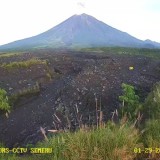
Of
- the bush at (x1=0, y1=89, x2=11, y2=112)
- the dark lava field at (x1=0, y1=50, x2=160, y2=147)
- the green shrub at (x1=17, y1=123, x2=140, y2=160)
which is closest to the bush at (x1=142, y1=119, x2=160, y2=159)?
the green shrub at (x1=17, y1=123, x2=140, y2=160)

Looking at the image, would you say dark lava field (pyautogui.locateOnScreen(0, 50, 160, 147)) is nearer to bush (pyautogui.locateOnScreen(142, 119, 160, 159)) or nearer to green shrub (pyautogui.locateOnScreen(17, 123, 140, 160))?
bush (pyautogui.locateOnScreen(142, 119, 160, 159))

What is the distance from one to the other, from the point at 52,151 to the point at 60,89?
10.8m

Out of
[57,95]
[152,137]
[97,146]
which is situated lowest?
[57,95]

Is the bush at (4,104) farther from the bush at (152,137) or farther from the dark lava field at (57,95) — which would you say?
the bush at (152,137)

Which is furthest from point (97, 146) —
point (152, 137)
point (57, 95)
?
point (57, 95)

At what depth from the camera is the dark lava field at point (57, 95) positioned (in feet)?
40.8

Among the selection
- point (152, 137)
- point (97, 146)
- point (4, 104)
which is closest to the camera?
point (97, 146)

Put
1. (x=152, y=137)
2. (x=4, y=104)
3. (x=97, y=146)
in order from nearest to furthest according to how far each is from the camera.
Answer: (x=97, y=146) → (x=152, y=137) → (x=4, y=104)

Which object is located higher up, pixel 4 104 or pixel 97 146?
pixel 97 146

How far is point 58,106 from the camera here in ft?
47.3

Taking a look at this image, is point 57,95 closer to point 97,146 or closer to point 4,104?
point 4,104

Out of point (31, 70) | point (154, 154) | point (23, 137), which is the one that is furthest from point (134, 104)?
point (31, 70)

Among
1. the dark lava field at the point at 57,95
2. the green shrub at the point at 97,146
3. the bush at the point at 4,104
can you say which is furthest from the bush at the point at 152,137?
the bush at the point at 4,104

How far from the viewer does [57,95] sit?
16.2 meters
